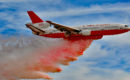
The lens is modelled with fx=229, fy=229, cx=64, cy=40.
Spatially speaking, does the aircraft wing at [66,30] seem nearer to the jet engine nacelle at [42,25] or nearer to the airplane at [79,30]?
the airplane at [79,30]

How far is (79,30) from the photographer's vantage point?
225 ft

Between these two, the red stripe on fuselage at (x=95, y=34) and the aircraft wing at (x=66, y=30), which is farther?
the red stripe on fuselage at (x=95, y=34)

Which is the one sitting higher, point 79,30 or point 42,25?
point 42,25

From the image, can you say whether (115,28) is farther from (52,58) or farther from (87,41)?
(52,58)

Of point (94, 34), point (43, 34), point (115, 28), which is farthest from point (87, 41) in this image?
point (43, 34)

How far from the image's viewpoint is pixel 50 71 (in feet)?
210

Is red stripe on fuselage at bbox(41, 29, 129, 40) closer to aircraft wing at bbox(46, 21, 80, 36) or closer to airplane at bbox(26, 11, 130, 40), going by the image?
airplane at bbox(26, 11, 130, 40)

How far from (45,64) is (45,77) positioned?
615 cm

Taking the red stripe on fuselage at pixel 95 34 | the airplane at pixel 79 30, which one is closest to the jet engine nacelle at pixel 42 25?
the airplane at pixel 79 30

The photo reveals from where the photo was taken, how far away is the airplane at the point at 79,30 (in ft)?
224

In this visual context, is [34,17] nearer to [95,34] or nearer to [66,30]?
[66,30]

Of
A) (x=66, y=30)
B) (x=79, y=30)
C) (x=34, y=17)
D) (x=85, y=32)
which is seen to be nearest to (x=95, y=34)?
(x=85, y=32)

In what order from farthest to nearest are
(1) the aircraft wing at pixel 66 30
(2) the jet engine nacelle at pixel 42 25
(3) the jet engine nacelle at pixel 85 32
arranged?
(2) the jet engine nacelle at pixel 42 25, (3) the jet engine nacelle at pixel 85 32, (1) the aircraft wing at pixel 66 30

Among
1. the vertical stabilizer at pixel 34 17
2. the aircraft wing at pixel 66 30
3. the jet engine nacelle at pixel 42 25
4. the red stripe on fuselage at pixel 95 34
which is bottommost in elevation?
the red stripe on fuselage at pixel 95 34
